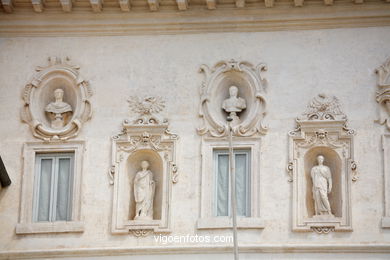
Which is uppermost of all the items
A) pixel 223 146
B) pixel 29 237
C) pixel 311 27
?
pixel 311 27

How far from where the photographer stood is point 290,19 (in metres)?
30.3

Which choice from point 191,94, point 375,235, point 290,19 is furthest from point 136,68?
point 375,235

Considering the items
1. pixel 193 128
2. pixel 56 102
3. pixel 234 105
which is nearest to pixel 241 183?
pixel 193 128

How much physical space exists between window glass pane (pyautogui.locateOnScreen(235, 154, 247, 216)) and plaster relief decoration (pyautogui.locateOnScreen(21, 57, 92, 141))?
3251 mm

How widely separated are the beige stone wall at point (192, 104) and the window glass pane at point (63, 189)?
1.46 ft

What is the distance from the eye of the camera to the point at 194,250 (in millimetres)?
28891

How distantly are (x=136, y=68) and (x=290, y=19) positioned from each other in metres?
3.34

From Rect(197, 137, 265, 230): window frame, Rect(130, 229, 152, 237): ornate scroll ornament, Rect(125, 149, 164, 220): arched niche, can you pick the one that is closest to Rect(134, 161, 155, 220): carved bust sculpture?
Rect(125, 149, 164, 220): arched niche

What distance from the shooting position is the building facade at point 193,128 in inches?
1143

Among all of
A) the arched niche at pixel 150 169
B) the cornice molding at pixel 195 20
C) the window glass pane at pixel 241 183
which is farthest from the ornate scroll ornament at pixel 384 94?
the arched niche at pixel 150 169

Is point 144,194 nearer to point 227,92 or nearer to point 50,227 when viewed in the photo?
point 50,227

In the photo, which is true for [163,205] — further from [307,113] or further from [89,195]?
[307,113]

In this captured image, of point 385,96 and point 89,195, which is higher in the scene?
point 385,96

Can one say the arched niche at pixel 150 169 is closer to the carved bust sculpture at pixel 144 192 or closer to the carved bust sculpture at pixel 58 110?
the carved bust sculpture at pixel 144 192
